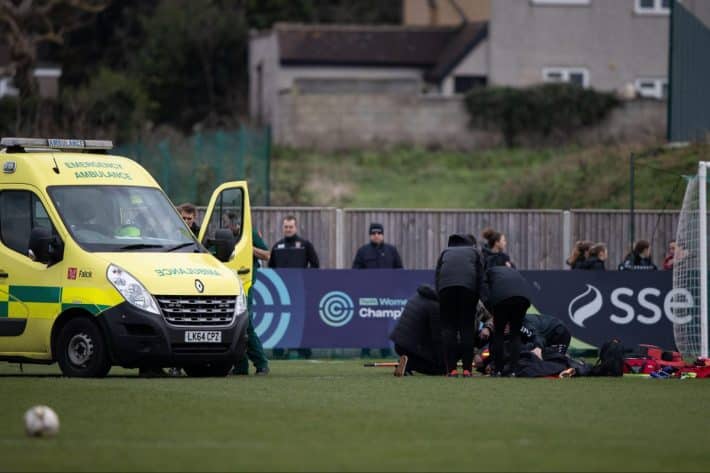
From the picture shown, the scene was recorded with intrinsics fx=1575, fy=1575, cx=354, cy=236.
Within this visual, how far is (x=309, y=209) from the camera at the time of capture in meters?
28.2

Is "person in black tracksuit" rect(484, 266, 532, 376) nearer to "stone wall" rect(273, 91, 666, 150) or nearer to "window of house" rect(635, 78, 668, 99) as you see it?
"stone wall" rect(273, 91, 666, 150)

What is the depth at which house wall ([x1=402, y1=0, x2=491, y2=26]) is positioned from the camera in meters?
55.4

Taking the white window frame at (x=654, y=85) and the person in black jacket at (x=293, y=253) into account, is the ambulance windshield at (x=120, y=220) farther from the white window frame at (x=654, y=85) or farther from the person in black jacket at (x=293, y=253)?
the white window frame at (x=654, y=85)

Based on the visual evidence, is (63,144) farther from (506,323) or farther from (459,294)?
(506,323)

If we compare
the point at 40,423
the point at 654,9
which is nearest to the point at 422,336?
the point at 40,423

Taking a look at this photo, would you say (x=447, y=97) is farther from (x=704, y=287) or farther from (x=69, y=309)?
(x=69, y=309)

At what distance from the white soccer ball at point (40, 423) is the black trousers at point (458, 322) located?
7583 millimetres

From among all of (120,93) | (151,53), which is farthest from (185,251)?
(151,53)

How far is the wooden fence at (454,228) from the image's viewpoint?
92.6 feet

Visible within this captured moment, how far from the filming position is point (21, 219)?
17.2 m

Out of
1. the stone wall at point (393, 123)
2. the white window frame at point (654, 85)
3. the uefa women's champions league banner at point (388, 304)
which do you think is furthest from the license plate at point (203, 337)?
the white window frame at point (654, 85)

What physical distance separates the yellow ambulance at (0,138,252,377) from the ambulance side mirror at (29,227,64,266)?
0.01 meters

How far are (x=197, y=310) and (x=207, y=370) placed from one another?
4.08 feet

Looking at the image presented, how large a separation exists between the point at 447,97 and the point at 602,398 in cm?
3449
